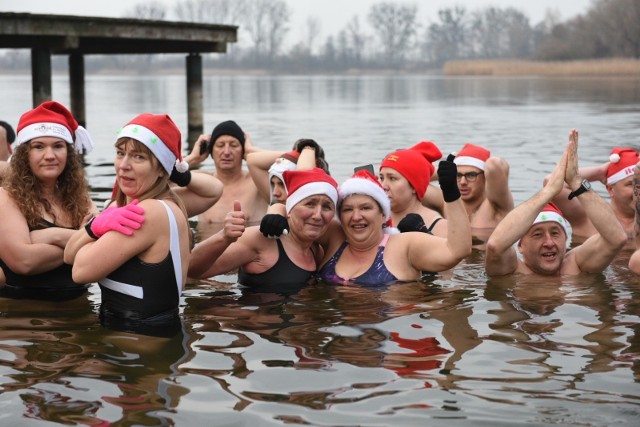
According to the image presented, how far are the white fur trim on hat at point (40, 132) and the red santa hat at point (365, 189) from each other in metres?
2.10

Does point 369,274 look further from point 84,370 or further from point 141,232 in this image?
point 84,370

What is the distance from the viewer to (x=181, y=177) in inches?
292

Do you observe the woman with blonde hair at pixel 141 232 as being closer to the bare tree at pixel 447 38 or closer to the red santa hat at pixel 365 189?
the red santa hat at pixel 365 189

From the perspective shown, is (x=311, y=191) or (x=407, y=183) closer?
(x=311, y=191)

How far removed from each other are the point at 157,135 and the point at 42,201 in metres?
1.62

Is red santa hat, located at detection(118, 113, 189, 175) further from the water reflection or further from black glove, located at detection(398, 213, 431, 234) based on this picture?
black glove, located at detection(398, 213, 431, 234)

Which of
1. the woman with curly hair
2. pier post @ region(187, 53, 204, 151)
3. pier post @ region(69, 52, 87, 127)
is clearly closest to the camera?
the woman with curly hair

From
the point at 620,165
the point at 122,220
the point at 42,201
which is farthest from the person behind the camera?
the point at 620,165

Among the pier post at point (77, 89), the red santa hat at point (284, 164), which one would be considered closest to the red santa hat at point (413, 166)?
the red santa hat at point (284, 164)

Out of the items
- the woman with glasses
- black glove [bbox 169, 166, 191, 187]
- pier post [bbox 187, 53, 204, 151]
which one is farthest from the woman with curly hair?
pier post [bbox 187, 53, 204, 151]

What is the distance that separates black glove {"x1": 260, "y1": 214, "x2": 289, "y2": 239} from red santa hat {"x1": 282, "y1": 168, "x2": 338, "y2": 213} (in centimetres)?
18

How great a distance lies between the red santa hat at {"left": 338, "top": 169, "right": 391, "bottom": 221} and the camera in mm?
7523

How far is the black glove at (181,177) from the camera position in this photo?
729 cm

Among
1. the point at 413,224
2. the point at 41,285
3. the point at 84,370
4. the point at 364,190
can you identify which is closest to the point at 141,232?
the point at 84,370
